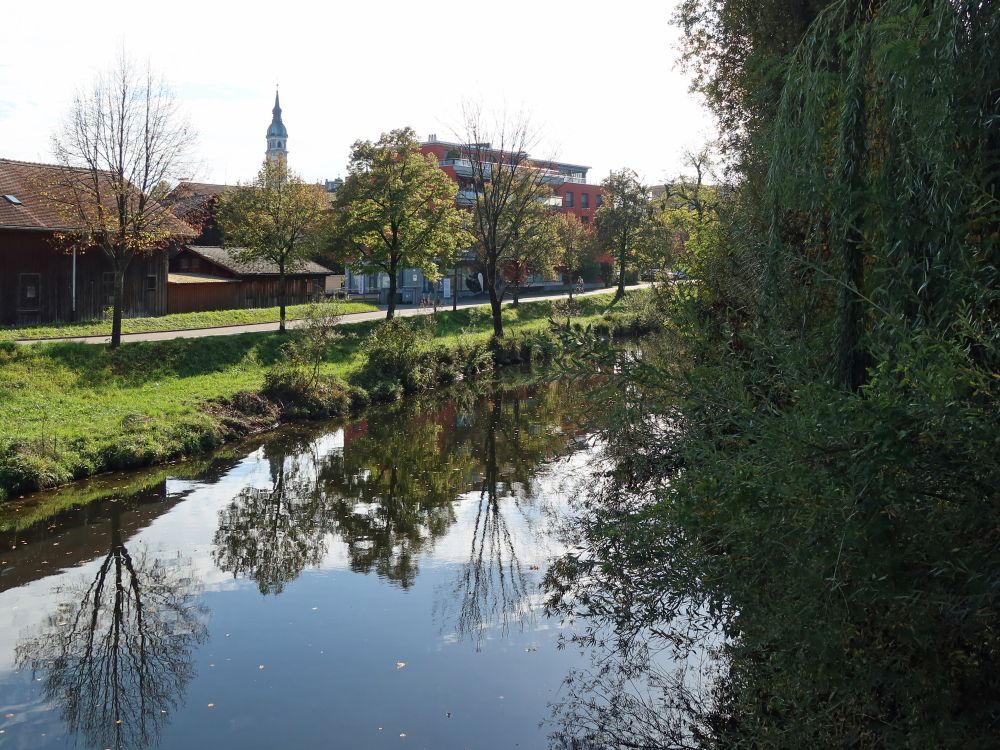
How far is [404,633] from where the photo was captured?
389 inches

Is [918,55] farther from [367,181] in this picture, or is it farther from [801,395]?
[367,181]

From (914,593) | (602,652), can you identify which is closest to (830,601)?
(914,593)

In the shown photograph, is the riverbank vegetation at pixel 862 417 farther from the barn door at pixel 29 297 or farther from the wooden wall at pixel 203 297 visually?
the wooden wall at pixel 203 297

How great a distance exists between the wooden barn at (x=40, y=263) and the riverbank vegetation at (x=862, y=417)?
24.7 meters

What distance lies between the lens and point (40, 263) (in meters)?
28.3

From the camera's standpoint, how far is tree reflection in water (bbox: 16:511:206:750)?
7969 mm

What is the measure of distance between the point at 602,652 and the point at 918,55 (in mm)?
6586

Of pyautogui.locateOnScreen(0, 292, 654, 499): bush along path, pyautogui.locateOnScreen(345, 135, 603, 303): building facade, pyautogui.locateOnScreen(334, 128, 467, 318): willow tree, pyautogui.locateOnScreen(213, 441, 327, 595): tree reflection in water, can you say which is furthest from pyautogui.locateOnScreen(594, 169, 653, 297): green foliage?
pyautogui.locateOnScreen(213, 441, 327, 595): tree reflection in water

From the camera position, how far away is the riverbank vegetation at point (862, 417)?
3445mm

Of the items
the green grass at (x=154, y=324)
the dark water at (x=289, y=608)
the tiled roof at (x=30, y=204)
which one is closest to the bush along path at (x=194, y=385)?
the dark water at (x=289, y=608)

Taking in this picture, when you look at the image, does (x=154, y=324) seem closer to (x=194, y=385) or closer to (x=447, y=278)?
(x=194, y=385)

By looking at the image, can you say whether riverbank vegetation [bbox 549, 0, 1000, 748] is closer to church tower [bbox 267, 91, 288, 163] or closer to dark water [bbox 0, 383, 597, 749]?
dark water [bbox 0, 383, 597, 749]

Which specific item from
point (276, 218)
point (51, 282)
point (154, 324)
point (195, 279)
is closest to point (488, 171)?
point (195, 279)

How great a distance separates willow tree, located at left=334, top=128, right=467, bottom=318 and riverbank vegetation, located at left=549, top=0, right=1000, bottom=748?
26955 mm
